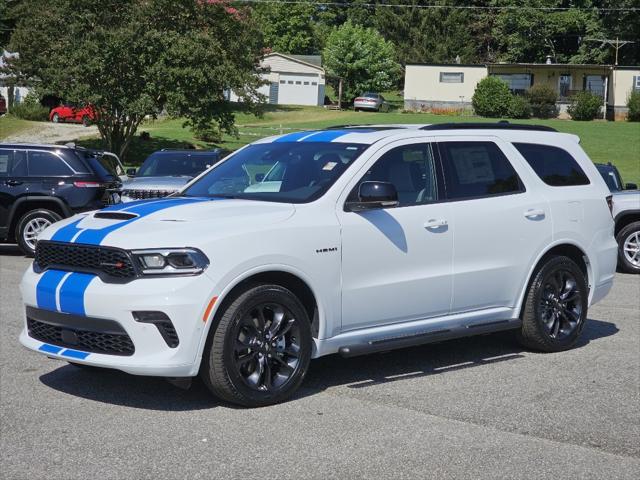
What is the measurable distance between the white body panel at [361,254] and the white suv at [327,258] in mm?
13

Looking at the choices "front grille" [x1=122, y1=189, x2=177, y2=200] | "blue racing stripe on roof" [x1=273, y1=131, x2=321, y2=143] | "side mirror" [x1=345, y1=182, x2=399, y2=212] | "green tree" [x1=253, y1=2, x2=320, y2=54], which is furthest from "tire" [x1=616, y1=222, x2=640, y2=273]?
"green tree" [x1=253, y1=2, x2=320, y2=54]

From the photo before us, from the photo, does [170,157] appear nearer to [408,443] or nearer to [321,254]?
[321,254]

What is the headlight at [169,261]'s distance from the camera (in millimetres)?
5688

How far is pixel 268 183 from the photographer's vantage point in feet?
22.7

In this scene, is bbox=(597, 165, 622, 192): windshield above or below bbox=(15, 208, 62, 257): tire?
above

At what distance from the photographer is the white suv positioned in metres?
5.72

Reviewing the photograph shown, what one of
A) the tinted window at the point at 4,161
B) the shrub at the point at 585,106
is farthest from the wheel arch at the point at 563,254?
the shrub at the point at 585,106

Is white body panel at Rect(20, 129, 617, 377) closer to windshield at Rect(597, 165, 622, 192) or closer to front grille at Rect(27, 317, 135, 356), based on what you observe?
front grille at Rect(27, 317, 135, 356)

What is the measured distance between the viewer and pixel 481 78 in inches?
2489

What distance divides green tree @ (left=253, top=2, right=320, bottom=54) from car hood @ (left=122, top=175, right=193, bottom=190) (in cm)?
7407

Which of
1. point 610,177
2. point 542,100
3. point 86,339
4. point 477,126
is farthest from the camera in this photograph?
point 542,100

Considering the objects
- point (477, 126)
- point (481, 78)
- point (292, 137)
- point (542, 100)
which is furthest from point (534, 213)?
point (481, 78)

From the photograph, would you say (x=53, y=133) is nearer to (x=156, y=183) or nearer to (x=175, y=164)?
(x=175, y=164)

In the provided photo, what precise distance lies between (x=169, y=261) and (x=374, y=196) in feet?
5.19
